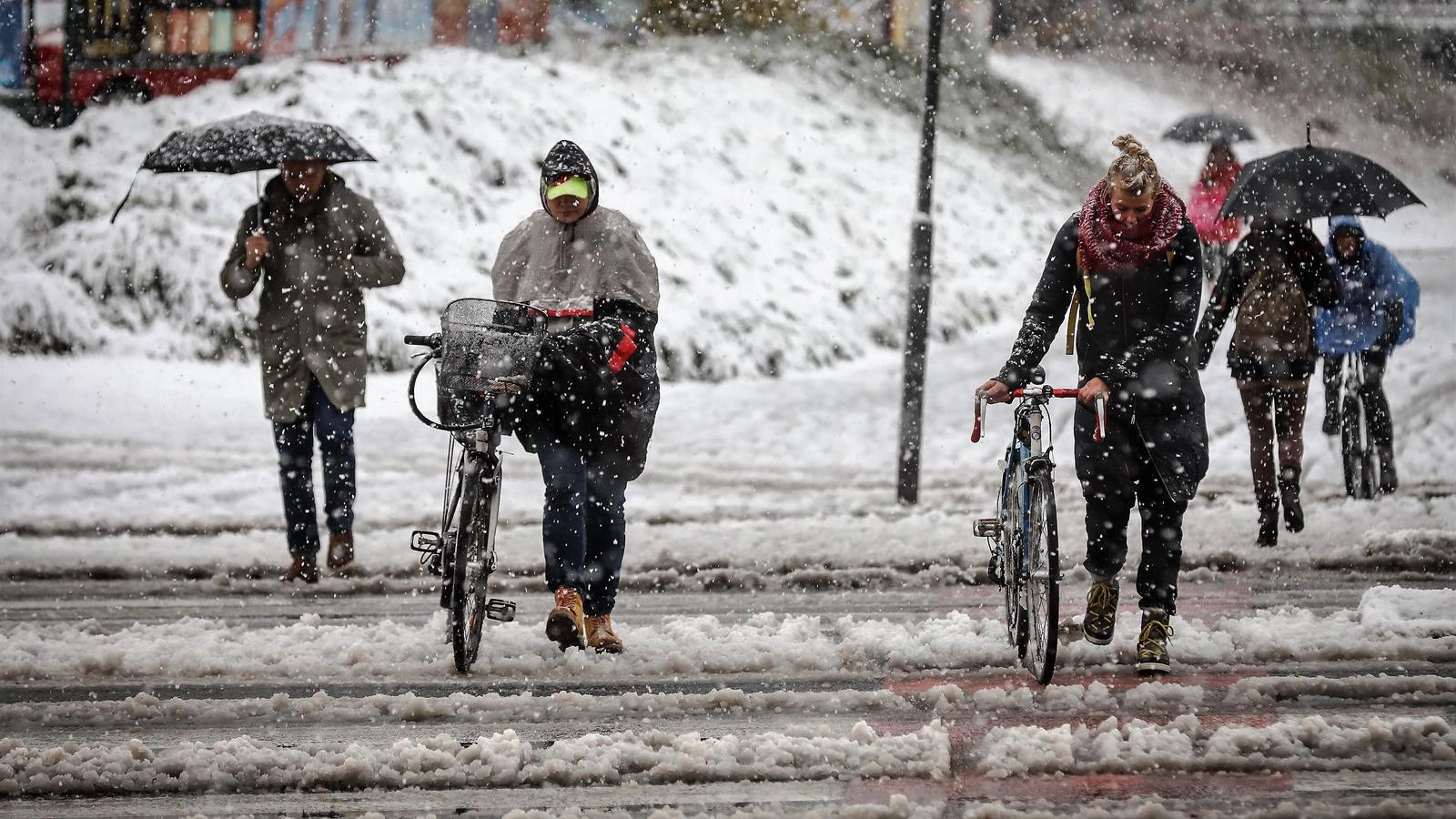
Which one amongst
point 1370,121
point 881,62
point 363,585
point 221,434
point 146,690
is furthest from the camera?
point 1370,121

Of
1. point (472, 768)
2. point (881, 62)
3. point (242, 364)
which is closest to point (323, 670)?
point (472, 768)

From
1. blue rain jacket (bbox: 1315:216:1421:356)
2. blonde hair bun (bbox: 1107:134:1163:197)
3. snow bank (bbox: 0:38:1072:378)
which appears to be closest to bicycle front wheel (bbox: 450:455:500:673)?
blonde hair bun (bbox: 1107:134:1163:197)

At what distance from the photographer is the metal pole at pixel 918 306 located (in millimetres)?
9758

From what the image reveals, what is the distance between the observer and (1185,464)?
5676 millimetres

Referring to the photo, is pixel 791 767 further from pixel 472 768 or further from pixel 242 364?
pixel 242 364

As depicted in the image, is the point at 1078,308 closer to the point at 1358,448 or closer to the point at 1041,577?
Answer: the point at 1041,577

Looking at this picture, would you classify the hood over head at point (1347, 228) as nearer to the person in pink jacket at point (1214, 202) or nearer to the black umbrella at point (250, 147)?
→ the person in pink jacket at point (1214, 202)

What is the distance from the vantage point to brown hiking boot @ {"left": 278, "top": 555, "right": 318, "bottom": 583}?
7812mm

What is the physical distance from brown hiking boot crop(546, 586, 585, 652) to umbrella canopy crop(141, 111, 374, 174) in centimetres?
245

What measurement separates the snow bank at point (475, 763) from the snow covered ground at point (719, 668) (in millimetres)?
11

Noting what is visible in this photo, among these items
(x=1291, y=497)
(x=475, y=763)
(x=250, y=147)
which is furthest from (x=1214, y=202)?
(x=475, y=763)

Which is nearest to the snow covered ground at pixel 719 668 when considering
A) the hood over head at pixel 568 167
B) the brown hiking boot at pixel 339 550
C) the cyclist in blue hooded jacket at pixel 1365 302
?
the brown hiking boot at pixel 339 550

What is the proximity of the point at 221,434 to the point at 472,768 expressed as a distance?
949cm

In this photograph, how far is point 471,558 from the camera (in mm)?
5652
